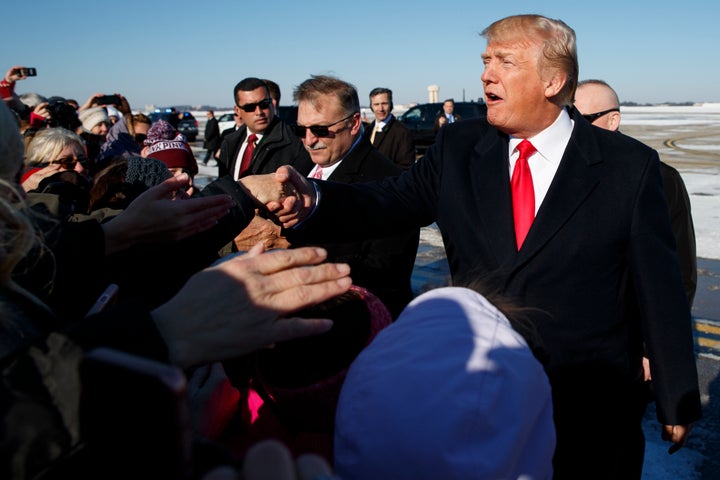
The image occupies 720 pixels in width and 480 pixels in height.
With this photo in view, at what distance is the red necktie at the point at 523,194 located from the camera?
2137mm

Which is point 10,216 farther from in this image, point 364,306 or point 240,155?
point 240,155

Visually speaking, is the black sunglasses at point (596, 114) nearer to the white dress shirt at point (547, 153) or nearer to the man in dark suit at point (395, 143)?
the white dress shirt at point (547, 153)

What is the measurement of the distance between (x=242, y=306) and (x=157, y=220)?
3.09 ft

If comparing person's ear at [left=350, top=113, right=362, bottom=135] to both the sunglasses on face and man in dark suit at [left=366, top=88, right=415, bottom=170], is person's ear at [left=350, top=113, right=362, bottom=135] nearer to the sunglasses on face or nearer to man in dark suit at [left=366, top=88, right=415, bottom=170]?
the sunglasses on face

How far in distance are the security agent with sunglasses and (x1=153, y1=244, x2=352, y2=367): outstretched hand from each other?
11.4ft

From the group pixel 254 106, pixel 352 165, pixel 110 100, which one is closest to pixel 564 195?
pixel 352 165

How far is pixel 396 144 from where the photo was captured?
8070 millimetres

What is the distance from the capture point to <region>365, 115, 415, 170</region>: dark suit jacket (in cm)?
801

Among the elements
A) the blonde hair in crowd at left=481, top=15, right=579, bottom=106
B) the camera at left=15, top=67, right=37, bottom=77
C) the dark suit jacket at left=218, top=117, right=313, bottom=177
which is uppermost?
the camera at left=15, top=67, right=37, bottom=77

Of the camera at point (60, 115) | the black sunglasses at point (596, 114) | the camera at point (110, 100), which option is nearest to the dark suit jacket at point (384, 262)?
the black sunglasses at point (596, 114)

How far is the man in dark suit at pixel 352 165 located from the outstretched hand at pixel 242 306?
5.86 feet

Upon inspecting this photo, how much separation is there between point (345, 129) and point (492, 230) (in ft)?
5.73

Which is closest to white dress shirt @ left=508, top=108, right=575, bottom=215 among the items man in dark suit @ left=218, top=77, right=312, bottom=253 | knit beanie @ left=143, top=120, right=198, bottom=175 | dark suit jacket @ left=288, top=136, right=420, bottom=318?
dark suit jacket @ left=288, top=136, right=420, bottom=318

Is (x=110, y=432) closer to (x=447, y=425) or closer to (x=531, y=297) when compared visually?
(x=447, y=425)
